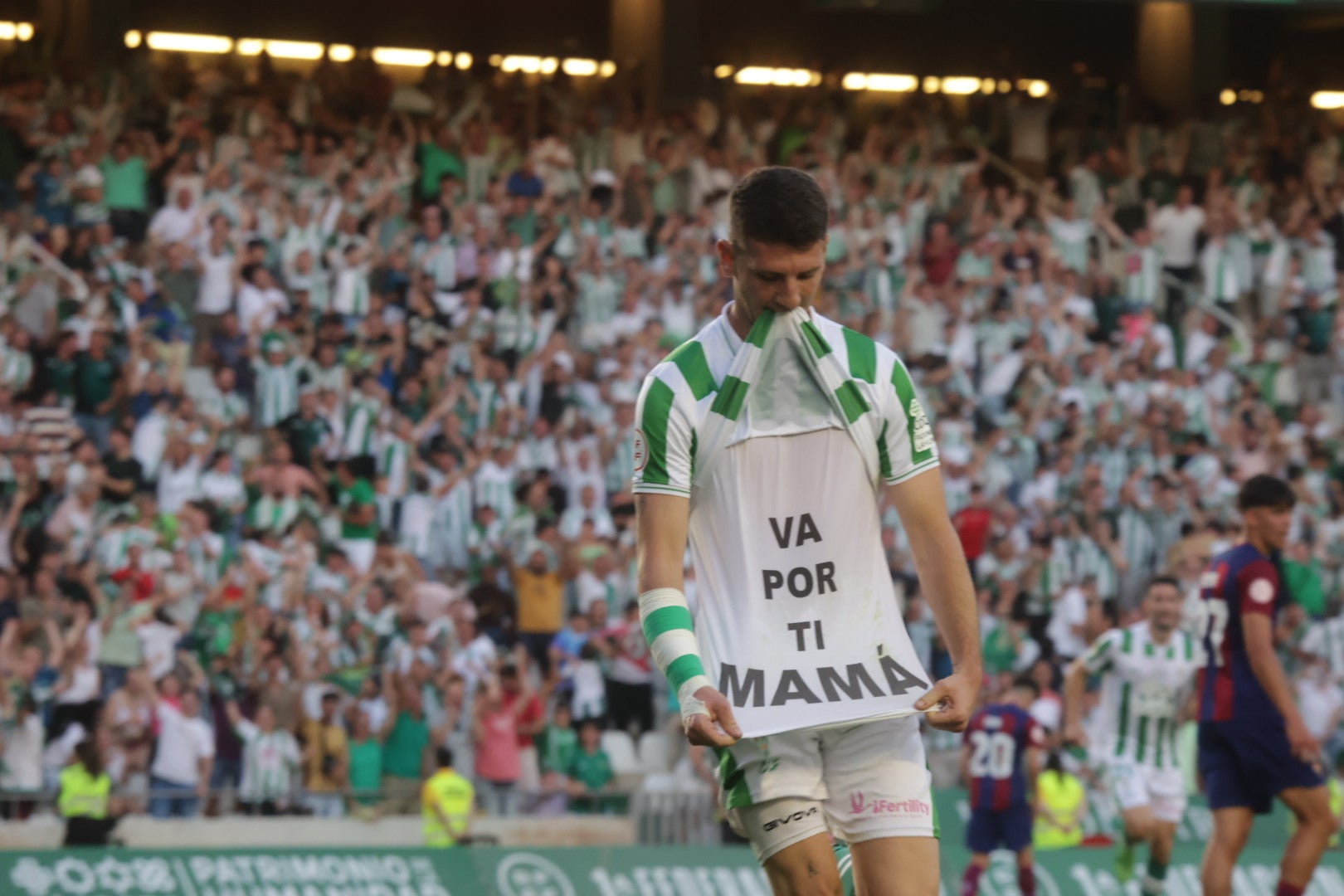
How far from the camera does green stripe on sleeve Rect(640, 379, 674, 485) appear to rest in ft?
16.9

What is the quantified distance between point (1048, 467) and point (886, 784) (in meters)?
14.3

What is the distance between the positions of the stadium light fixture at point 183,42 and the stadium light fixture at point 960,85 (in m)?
9.70

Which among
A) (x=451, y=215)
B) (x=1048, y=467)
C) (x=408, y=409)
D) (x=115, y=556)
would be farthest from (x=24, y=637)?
(x=1048, y=467)

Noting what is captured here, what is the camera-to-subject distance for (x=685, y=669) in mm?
5000

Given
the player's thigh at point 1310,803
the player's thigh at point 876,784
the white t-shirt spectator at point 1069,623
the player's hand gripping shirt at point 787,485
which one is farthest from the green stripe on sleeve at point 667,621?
the white t-shirt spectator at point 1069,623

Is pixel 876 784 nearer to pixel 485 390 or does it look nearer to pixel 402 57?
pixel 485 390

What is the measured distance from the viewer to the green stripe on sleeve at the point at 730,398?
5176 mm

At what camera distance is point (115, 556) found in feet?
53.3

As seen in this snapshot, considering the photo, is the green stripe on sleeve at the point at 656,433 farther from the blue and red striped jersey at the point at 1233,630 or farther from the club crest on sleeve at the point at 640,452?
the blue and red striped jersey at the point at 1233,630

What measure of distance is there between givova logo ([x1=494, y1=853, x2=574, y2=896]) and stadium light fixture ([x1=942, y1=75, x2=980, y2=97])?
17.0m

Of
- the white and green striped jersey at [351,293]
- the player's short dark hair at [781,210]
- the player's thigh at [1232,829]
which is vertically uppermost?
the white and green striped jersey at [351,293]

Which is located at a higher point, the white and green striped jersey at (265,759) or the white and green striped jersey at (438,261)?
the white and green striped jersey at (438,261)

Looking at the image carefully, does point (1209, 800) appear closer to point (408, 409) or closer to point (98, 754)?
point (98, 754)

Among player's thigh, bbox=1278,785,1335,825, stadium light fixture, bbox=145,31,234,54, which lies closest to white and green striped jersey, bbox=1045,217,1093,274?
stadium light fixture, bbox=145,31,234,54
